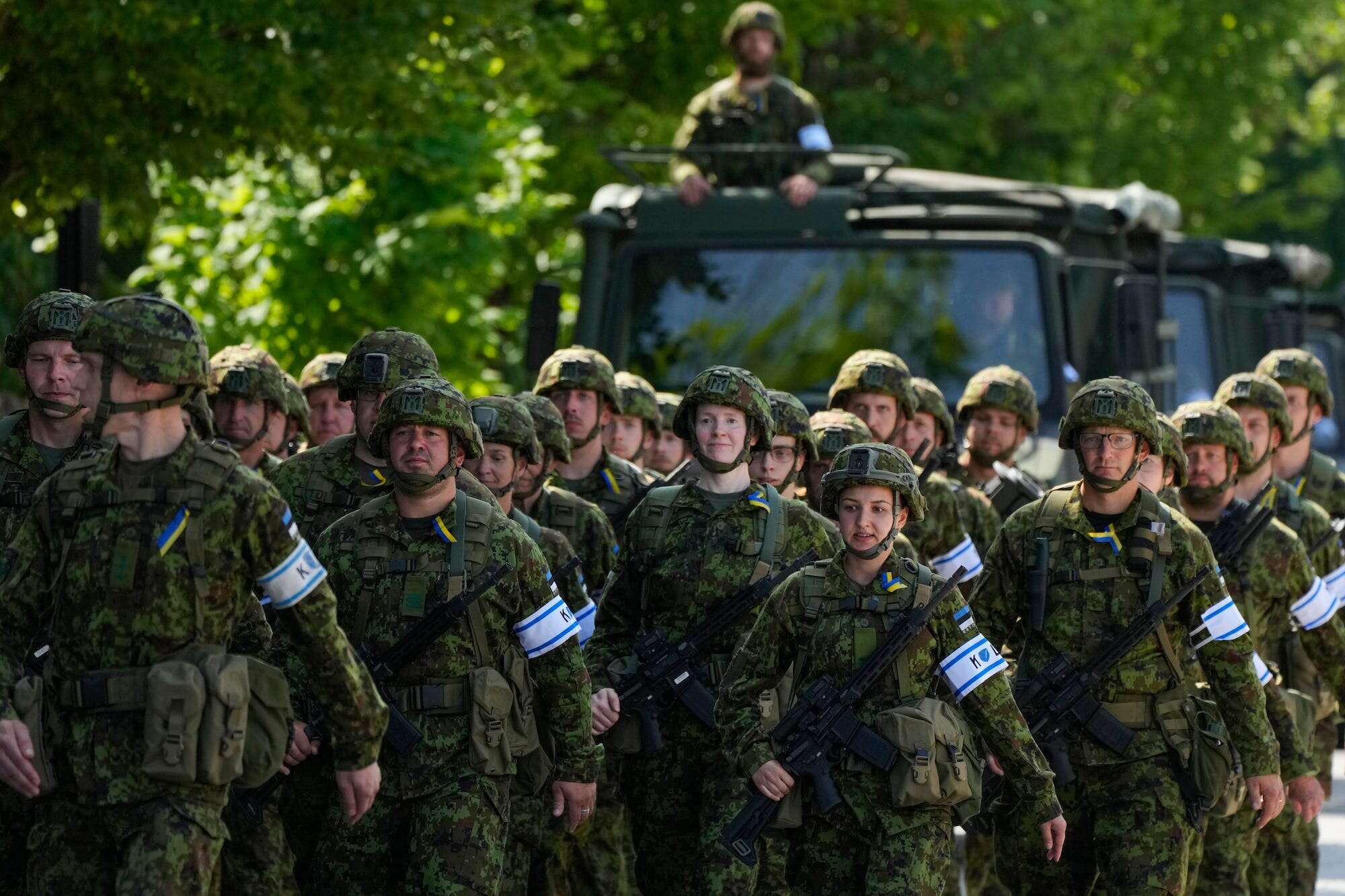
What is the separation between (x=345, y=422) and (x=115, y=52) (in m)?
2.42

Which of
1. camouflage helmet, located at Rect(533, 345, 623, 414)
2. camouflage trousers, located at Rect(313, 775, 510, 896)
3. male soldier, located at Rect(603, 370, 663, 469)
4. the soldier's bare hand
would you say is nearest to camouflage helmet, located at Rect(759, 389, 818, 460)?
camouflage helmet, located at Rect(533, 345, 623, 414)

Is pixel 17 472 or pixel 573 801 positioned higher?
pixel 17 472

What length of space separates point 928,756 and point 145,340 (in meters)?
2.67

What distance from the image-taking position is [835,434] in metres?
10.4

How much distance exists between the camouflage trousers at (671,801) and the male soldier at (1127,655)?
104 cm

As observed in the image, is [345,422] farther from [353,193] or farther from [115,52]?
[353,193]

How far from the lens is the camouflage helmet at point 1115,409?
28.6 feet

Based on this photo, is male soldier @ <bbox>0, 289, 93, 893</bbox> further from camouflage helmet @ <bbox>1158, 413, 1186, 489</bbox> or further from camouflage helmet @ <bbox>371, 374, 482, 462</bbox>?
camouflage helmet @ <bbox>1158, 413, 1186, 489</bbox>

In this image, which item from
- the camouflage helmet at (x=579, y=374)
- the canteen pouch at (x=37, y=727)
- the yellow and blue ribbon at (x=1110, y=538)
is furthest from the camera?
the camouflage helmet at (x=579, y=374)

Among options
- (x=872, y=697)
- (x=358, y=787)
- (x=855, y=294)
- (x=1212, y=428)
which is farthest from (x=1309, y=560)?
(x=358, y=787)

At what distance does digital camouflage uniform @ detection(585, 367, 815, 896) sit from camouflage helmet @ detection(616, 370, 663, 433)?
209 centimetres

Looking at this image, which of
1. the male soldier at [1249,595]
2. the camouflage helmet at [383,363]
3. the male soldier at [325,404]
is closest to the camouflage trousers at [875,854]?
the male soldier at [1249,595]

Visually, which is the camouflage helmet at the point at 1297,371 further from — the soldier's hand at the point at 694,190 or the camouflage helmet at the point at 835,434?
the soldier's hand at the point at 694,190

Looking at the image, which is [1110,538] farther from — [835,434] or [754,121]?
[754,121]
